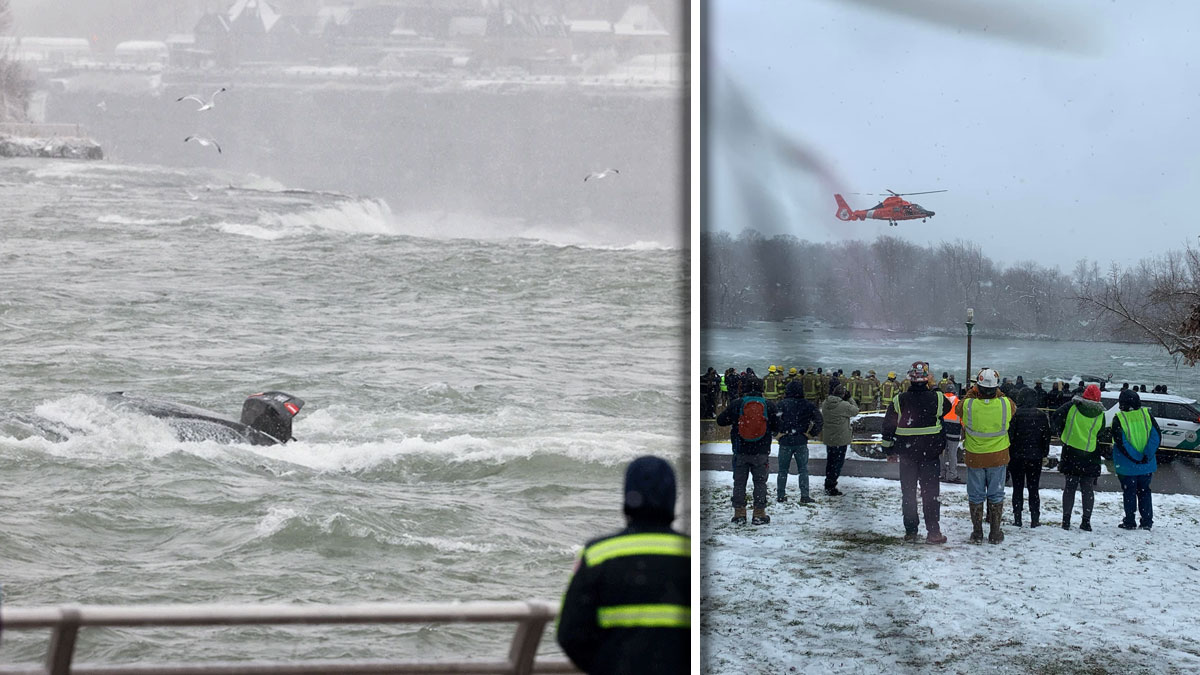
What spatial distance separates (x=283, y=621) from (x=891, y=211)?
1.49 m

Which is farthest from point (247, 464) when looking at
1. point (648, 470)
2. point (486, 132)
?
point (648, 470)

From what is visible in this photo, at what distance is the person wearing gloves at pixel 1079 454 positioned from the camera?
7.74 ft

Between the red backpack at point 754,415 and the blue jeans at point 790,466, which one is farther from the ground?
the red backpack at point 754,415

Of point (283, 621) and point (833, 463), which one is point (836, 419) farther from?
point (283, 621)

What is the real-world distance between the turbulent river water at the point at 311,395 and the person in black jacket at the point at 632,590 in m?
3.85

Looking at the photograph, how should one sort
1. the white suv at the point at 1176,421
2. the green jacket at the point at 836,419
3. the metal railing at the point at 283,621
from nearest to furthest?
the metal railing at the point at 283,621, the green jacket at the point at 836,419, the white suv at the point at 1176,421

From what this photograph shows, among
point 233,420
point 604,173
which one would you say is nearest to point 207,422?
point 233,420

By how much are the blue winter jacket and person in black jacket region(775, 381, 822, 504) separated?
80 centimetres

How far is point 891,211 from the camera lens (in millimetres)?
2295

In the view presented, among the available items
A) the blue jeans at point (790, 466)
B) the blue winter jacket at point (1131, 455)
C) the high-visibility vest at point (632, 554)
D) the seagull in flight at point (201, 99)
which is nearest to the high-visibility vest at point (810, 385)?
the blue jeans at point (790, 466)

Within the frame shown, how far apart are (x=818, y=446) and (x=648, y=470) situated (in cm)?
104

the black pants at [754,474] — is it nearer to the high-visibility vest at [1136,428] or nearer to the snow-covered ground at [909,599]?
the snow-covered ground at [909,599]

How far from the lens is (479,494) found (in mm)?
6473

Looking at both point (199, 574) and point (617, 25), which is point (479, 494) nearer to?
point (199, 574)
